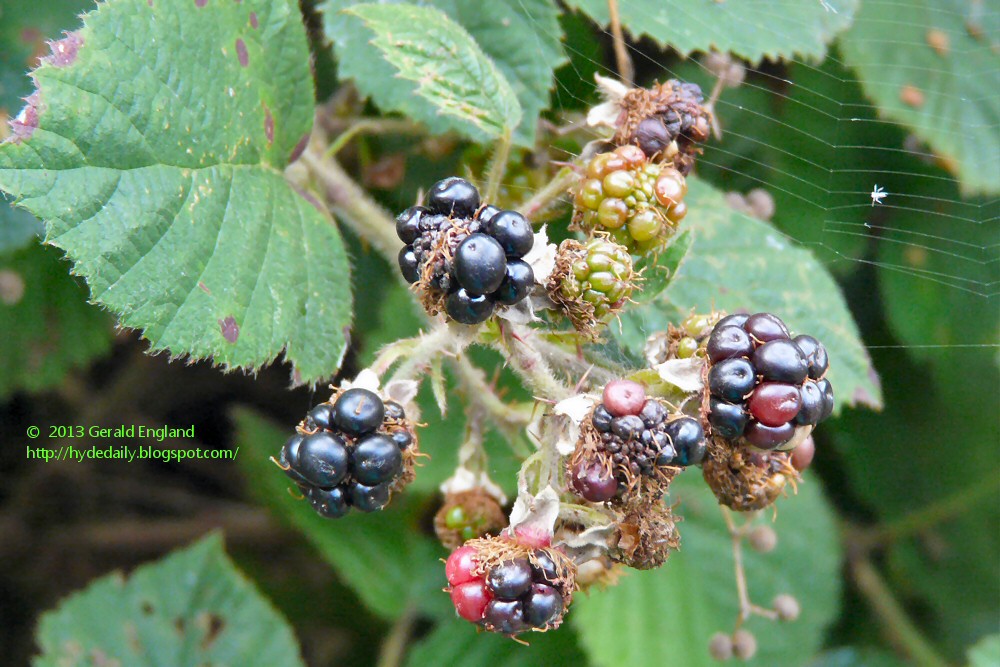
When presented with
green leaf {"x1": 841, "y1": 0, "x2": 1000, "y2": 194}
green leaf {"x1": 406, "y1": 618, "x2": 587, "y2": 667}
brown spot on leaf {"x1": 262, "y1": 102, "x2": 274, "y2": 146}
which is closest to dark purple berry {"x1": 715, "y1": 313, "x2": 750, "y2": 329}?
brown spot on leaf {"x1": 262, "y1": 102, "x2": 274, "y2": 146}

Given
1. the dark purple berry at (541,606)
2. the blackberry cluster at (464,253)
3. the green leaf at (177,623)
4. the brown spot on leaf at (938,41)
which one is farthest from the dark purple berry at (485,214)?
the brown spot on leaf at (938,41)

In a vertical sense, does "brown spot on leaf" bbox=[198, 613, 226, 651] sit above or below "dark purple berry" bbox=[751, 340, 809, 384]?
below

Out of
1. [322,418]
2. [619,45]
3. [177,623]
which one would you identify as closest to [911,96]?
[619,45]

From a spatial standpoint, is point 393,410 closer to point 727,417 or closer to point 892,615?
point 727,417

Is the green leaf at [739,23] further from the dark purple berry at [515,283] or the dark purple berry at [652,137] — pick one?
the dark purple berry at [515,283]

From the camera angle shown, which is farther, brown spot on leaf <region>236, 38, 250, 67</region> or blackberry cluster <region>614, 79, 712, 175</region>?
brown spot on leaf <region>236, 38, 250, 67</region>

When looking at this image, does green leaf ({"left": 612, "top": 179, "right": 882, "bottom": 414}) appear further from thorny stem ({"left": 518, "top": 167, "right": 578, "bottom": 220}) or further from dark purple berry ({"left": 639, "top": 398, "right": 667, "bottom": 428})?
dark purple berry ({"left": 639, "top": 398, "right": 667, "bottom": 428})
